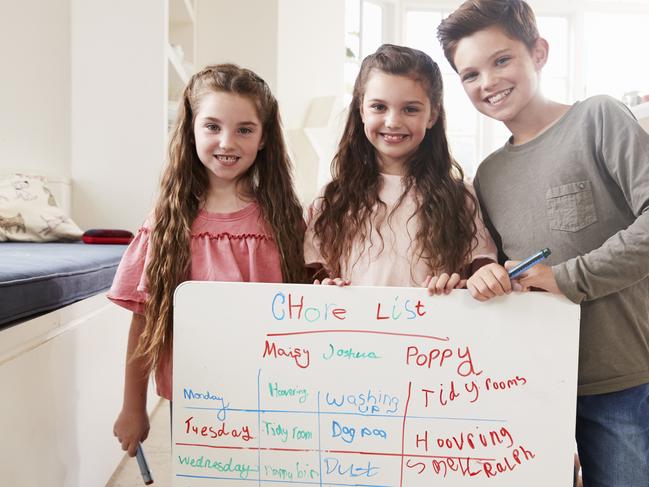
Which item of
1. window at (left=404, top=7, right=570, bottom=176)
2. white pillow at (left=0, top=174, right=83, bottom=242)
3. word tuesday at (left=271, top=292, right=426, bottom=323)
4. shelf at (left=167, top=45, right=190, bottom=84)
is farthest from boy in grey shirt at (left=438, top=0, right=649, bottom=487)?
window at (left=404, top=7, right=570, bottom=176)

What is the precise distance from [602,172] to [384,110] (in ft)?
1.32

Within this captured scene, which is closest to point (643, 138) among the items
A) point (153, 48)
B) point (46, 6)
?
point (153, 48)

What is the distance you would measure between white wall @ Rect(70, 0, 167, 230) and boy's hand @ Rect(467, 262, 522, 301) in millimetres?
1886

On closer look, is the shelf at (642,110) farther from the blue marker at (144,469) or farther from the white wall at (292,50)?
the white wall at (292,50)

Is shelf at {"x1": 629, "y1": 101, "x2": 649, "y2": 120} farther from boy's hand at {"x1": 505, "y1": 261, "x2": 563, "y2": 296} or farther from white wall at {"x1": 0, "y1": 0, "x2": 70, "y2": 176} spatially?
white wall at {"x1": 0, "y1": 0, "x2": 70, "y2": 176}

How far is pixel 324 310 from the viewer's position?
946 millimetres

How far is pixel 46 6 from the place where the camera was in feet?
8.13

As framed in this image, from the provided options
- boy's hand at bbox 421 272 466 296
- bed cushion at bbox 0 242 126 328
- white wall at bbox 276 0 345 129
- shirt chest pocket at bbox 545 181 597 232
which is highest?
white wall at bbox 276 0 345 129

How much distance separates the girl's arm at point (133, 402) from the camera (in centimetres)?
115

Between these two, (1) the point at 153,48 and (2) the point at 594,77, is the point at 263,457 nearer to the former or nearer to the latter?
(1) the point at 153,48

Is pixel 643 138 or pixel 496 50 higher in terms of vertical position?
pixel 496 50

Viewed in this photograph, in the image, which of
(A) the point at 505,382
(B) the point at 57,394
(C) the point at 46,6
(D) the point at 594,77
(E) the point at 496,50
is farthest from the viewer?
(D) the point at 594,77

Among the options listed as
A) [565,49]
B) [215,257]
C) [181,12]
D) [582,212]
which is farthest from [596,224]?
[565,49]

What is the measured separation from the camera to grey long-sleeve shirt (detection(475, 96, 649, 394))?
Answer: 0.92m
